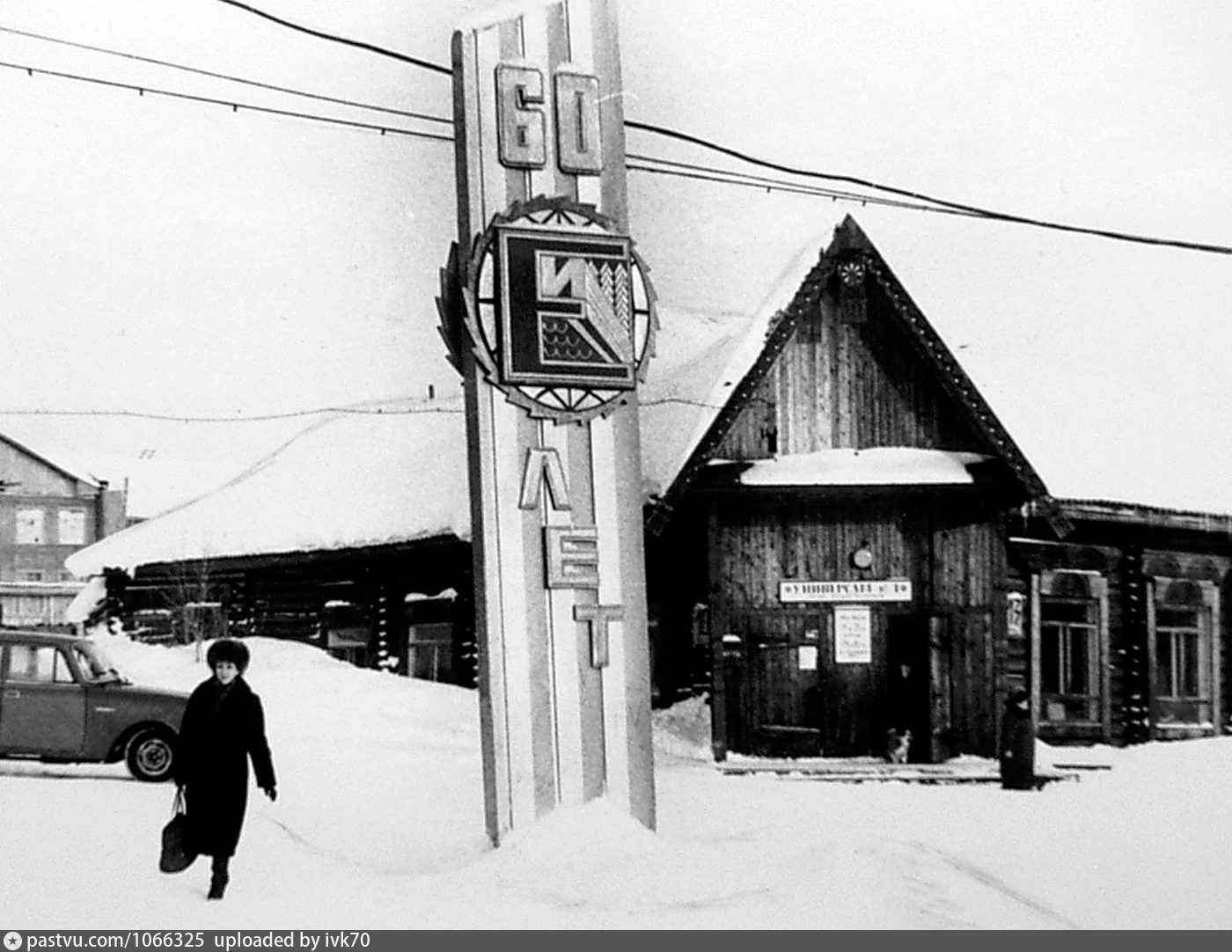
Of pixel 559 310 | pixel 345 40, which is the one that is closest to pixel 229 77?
pixel 345 40

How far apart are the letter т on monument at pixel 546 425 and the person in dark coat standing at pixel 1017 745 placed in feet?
3.00

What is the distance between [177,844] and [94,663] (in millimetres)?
450

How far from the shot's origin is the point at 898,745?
445 centimetres

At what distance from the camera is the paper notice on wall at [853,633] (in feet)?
14.6

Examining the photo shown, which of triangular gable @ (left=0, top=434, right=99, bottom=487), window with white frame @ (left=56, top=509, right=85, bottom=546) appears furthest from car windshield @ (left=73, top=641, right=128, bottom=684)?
triangular gable @ (left=0, top=434, right=99, bottom=487)

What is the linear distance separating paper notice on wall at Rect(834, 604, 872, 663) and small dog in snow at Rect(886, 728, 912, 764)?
19 cm

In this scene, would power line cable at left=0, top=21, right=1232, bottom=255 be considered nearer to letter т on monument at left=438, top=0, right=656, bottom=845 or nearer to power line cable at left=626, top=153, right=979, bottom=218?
power line cable at left=626, top=153, right=979, bottom=218

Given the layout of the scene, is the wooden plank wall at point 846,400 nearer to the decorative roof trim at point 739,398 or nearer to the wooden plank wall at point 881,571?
the decorative roof trim at point 739,398

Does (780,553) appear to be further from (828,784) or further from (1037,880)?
(1037,880)

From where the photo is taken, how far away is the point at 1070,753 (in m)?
4.54

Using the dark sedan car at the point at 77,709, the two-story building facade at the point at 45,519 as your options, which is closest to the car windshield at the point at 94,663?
the dark sedan car at the point at 77,709

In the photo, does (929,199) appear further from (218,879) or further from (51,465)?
(218,879)

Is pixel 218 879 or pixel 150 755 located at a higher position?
pixel 150 755

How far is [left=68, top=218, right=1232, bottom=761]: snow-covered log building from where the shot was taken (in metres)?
4.44
